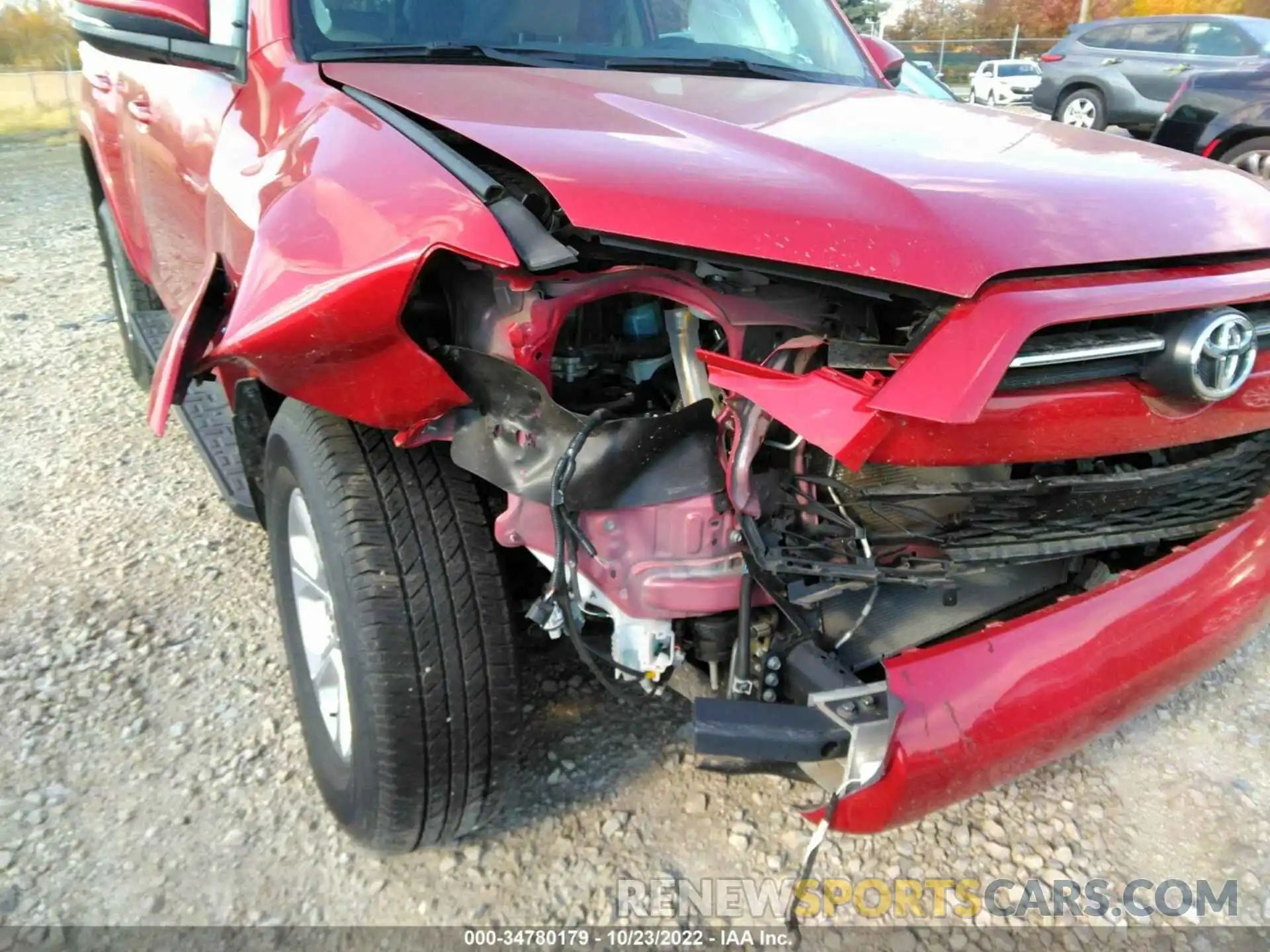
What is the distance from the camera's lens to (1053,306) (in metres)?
1.39

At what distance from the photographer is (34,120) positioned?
15.6 m

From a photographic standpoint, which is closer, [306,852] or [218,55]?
[306,852]

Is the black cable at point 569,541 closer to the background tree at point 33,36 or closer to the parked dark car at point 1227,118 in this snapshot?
the parked dark car at point 1227,118

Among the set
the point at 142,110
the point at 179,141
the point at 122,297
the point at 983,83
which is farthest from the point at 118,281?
the point at 983,83

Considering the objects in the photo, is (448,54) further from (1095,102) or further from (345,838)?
(1095,102)

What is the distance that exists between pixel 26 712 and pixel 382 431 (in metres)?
1.30

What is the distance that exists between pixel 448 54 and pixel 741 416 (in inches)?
49.2

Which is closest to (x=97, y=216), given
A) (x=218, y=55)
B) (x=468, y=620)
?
(x=218, y=55)

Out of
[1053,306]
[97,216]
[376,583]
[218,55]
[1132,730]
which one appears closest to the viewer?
[1053,306]

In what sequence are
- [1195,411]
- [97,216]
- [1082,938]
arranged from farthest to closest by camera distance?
[97,216] → [1082,938] → [1195,411]

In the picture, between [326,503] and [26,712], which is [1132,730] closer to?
[326,503]

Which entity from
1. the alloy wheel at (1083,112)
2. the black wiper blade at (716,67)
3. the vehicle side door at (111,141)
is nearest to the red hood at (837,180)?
the black wiper blade at (716,67)

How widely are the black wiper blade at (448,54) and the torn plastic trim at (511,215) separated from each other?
68 centimetres

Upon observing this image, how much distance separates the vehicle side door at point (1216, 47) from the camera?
30.0ft
